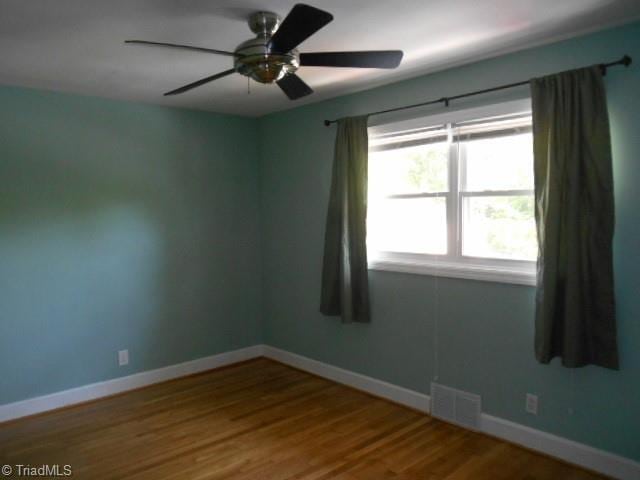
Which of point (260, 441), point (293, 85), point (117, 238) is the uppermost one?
point (293, 85)

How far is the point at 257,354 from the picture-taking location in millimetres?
4773

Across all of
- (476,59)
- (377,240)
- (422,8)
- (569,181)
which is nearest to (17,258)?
(377,240)

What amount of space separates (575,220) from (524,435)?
53.0 inches

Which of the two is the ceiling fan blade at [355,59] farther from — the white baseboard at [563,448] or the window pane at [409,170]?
the white baseboard at [563,448]

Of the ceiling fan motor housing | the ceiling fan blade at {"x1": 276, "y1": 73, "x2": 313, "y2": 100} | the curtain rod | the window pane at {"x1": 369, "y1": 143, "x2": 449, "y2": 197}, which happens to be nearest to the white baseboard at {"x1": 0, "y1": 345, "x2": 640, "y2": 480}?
the window pane at {"x1": 369, "y1": 143, "x2": 449, "y2": 197}

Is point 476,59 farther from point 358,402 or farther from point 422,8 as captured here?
point 358,402

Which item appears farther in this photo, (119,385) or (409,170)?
(119,385)

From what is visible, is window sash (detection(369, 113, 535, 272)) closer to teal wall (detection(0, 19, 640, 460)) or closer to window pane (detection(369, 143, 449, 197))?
window pane (detection(369, 143, 449, 197))

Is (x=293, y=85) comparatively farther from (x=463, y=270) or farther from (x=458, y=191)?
(x=463, y=270)

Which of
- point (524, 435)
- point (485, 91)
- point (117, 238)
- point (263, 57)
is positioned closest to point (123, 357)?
point (117, 238)

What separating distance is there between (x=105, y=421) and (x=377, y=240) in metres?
2.37

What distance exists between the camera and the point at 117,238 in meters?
3.86

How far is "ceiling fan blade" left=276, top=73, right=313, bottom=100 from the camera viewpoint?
245cm

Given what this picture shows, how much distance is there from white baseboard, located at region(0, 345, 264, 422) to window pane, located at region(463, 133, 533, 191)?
2738 millimetres
